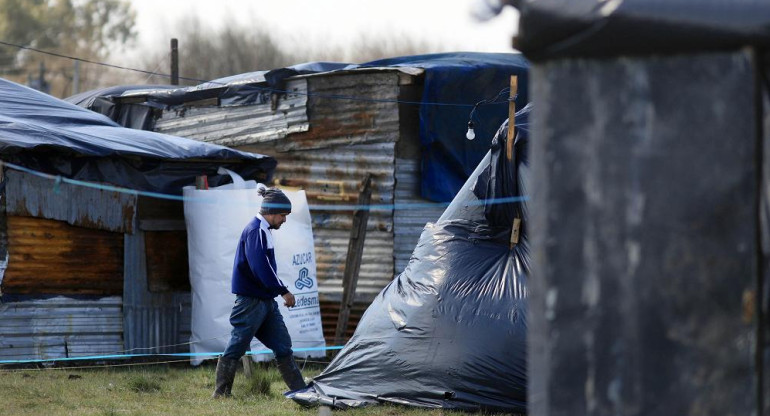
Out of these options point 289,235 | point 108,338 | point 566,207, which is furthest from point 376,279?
point 566,207

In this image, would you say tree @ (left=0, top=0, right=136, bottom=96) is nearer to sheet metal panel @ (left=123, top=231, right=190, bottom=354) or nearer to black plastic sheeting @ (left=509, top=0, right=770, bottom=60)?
sheet metal panel @ (left=123, top=231, right=190, bottom=354)

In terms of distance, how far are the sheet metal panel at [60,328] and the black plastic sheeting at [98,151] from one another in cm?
123

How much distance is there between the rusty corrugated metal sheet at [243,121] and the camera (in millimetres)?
12750

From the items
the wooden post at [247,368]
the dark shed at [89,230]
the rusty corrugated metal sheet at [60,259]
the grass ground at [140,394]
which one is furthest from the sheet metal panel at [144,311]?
the wooden post at [247,368]

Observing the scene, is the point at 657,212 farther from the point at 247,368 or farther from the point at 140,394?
the point at 247,368

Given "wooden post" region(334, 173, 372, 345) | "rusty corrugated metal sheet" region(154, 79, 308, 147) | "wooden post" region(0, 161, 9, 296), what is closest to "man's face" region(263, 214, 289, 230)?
"wooden post" region(0, 161, 9, 296)

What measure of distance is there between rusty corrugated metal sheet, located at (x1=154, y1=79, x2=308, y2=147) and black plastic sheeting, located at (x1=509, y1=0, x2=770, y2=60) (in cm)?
1128

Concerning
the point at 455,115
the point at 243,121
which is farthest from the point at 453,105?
the point at 243,121

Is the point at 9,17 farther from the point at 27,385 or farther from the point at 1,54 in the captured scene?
the point at 27,385

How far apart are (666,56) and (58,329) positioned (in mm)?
9117

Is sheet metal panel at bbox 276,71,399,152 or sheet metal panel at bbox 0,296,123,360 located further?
sheet metal panel at bbox 276,71,399,152

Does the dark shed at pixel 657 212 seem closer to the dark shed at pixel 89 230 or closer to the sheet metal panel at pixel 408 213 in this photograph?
the dark shed at pixel 89 230

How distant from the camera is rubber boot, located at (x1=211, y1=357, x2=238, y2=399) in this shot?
25.8 feet

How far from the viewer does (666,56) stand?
4.58 feet
